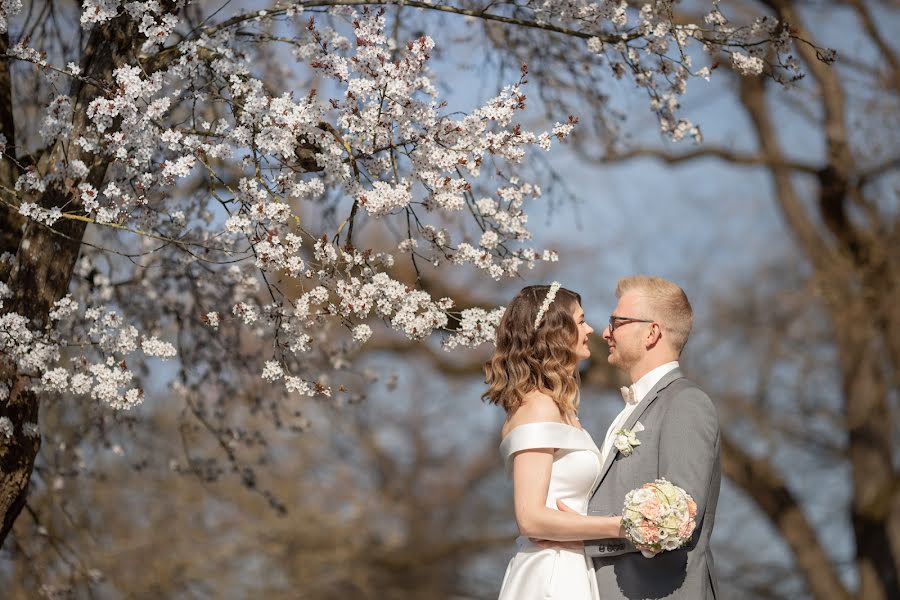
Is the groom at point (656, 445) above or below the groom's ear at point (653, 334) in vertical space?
below

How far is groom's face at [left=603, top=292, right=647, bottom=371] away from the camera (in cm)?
341

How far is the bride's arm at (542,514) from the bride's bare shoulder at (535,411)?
105mm

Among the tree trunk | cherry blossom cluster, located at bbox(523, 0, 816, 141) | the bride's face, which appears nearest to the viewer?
the bride's face

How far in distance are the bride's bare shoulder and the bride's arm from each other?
105 millimetres

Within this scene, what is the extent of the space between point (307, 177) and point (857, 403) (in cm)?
772

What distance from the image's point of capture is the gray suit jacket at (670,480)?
3.14 metres

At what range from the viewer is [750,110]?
1155 cm

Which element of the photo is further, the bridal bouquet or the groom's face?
the groom's face

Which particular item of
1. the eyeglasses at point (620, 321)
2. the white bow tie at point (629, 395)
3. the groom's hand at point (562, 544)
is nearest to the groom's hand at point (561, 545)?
the groom's hand at point (562, 544)

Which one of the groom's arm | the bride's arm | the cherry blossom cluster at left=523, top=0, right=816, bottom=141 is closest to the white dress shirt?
the groom's arm

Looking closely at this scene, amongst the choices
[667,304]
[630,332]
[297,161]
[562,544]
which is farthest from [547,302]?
[297,161]

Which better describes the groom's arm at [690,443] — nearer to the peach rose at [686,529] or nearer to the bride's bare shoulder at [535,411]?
the peach rose at [686,529]

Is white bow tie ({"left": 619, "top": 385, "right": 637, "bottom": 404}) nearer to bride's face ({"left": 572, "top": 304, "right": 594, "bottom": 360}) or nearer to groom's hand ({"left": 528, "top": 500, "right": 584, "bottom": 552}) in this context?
bride's face ({"left": 572, "top": 304, "right": 594, "bottom": 360})

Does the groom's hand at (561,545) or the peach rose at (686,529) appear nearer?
the peach rose at (686,529)
